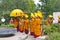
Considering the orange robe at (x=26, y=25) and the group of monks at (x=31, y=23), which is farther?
the orange robe at (x=26, y=25)

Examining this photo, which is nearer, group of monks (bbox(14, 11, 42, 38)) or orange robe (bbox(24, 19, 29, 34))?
group of monks (bbox(14, 11, 42, 38))

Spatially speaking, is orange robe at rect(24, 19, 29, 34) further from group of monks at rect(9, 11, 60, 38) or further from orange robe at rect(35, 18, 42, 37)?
orange robe at rect(35, 18, 42, 37)

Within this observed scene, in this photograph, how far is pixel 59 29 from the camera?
12750 mm

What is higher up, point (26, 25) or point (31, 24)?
point (31, 24)

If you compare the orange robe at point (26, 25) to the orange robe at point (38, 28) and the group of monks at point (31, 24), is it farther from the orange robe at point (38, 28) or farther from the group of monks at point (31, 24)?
the orange robe at point (38, 28)

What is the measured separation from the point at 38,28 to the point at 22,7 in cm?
2044

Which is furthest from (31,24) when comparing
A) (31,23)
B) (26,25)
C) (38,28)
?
(26,25)

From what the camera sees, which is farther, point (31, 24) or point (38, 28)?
point (31, 24)

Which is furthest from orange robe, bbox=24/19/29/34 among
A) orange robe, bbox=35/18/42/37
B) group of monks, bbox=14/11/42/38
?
orange robe, bbox=35/18/42/37

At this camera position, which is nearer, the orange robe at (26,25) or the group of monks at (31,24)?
the group of monks at (31,24)

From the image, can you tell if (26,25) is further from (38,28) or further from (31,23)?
(38,28)

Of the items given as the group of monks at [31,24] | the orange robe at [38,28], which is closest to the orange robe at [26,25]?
the group of monks at [31,24]

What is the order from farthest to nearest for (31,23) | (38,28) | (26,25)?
(26,25) < (31,23) < (38,28)

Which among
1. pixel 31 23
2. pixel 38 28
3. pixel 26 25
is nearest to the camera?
pixel 38 28
